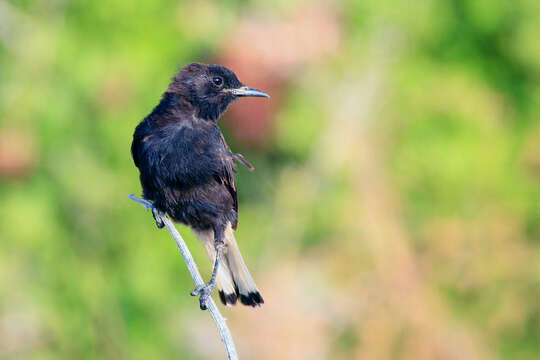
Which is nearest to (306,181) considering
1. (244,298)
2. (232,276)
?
(232,276)

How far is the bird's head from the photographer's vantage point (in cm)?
500

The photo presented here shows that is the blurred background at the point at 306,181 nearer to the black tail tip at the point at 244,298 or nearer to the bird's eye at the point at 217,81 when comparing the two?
the bird's eye at the point at 217,81

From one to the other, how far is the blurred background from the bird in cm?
437

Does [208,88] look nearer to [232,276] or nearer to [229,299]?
[232,276]

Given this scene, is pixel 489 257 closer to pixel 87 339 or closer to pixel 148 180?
pixel 87 339

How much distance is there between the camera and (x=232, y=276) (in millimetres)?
4789

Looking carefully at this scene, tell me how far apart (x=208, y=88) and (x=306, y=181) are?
5101 millimetres

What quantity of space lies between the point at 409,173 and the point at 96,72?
368cm

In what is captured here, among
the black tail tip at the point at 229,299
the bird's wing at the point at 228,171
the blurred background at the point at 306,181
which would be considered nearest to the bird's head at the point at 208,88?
the bird's wing at the point at 228,171

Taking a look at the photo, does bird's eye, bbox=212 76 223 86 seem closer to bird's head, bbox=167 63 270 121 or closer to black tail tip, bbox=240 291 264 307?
bird's head, bbox=167 63 270 121

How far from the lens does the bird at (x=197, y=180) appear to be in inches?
176

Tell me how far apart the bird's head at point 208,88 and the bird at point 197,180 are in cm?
3

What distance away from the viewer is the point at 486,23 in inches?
387

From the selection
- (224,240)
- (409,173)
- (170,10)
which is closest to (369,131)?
(409,173)
